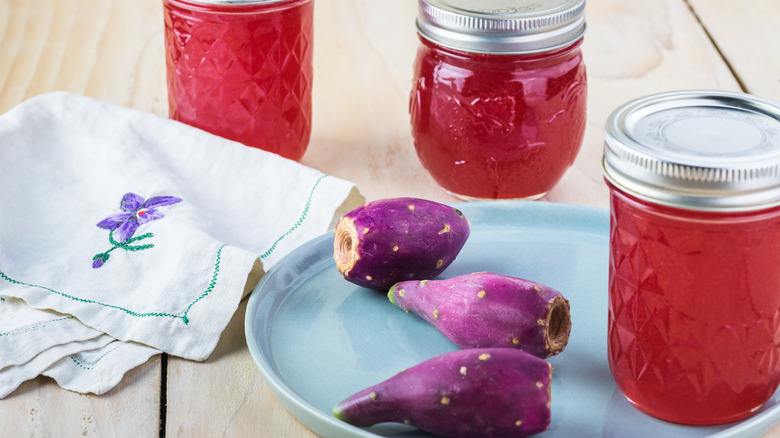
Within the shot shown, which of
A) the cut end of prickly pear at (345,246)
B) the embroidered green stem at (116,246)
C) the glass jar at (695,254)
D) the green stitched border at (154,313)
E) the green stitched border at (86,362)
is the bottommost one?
the green stitched border at (86,362)

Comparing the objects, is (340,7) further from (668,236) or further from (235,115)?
(668,236)


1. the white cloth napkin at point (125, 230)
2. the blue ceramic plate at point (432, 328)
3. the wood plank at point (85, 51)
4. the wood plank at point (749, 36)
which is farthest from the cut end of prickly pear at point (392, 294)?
the wood plank at point (749, 36)

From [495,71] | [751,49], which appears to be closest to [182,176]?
[495,71]

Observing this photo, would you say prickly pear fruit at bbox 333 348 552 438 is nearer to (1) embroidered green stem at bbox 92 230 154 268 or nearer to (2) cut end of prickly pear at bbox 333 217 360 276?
(2) cut end of prickly pear at bbox 333 217 360 276

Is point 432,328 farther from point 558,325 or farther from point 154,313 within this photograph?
point 154,313

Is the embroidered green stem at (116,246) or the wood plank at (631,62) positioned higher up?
the embroidered green stem at (116,246)

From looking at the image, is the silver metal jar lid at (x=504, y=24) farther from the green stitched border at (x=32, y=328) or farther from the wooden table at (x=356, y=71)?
the green stitched border at (x=32, y=328)

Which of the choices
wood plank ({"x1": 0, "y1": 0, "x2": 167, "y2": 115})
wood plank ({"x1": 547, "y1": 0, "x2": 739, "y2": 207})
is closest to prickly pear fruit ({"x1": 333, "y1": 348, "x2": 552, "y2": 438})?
wood plank ({"x1": 547, "y1": 0, "x2": 739, "y2": 207})
